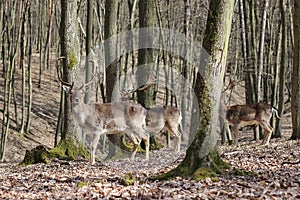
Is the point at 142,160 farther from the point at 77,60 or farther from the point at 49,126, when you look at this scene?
the point at 49,126

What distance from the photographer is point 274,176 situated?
7.54 metres

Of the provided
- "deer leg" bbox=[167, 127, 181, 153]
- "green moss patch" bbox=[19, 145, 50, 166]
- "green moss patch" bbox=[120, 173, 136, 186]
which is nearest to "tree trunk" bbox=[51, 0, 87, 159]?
"green moss patch" bbox=[19, 145, 50, 166]

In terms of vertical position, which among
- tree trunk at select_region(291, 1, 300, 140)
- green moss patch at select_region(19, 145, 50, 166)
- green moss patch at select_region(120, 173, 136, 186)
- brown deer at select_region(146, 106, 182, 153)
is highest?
tree trunk at select_region(291, 1, 300, 140)

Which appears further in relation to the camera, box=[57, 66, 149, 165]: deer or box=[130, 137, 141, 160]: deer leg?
box=[130, 137, 141, 160]: deer leg

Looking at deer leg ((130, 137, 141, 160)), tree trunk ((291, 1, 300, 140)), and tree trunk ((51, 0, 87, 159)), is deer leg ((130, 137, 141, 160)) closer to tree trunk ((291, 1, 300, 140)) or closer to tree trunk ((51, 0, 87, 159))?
tree trunk ((51, 0, 87, 159))

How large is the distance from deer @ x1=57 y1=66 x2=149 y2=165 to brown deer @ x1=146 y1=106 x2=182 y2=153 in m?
0.73

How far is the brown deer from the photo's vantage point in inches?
518

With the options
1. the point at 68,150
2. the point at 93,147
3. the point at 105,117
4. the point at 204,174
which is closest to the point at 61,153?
the point at 68,150

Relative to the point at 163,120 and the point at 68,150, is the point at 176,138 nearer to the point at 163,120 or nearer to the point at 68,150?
the point at 163,120

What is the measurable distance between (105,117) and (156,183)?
15.0 feet

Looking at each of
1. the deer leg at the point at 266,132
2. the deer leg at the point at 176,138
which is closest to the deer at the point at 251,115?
the deer leg at the point at 266,132

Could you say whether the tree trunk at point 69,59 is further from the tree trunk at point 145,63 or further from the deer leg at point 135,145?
the tree trunk at point 145,63

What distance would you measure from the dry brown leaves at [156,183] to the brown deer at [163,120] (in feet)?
8.82

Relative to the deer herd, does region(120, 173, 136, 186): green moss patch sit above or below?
below
